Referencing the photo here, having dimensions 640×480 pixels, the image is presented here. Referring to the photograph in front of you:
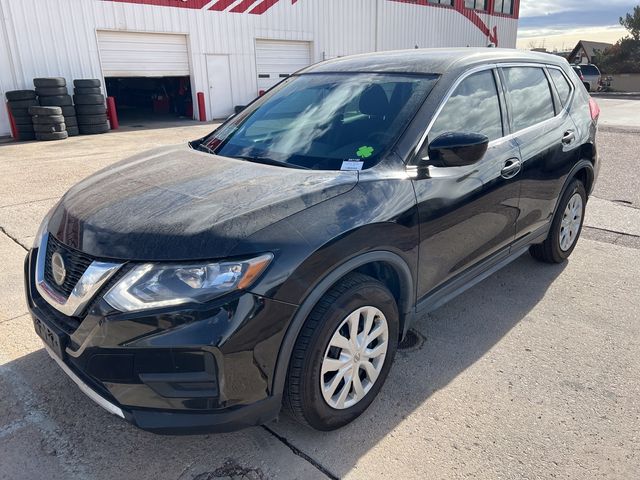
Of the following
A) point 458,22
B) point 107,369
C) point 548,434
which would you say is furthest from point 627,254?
point 458,22

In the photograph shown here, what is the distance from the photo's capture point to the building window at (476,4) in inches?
1045

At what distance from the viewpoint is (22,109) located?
12.4m

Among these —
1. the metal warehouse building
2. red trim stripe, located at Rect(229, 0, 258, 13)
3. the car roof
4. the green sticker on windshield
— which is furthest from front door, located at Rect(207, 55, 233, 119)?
the green sticker on windshield

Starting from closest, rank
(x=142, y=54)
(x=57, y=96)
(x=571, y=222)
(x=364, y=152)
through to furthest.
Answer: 1. (x=364, y=152)
2. (x=571, y=222)
3. (x=57, y=96)
4. (x=142, y=54)

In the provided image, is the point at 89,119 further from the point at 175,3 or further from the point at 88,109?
the point at 175,3

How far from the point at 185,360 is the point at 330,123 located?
5.40 feet

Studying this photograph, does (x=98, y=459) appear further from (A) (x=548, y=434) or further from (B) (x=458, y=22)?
(B) (x=458, y=22)

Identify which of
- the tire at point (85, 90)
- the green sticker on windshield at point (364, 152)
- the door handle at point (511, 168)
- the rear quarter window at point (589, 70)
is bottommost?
the rear quarter window at point (589, 70)

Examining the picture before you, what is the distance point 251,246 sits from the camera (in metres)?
1.98

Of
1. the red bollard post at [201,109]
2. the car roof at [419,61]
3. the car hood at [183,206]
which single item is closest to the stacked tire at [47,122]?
the red bollard post at [201,109]

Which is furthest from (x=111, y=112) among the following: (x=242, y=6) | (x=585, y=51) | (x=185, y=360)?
(x=585, y=51)

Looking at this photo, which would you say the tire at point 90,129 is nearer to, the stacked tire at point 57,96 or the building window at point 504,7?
the stacked tire at point 57,96

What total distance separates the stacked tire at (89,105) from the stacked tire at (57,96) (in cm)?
25

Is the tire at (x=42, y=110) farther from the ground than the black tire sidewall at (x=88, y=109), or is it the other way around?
the tire at (x=42, y=110)
